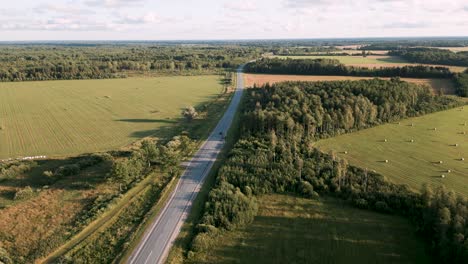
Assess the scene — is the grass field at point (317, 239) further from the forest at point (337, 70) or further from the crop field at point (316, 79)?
the forest at point (337, 70)

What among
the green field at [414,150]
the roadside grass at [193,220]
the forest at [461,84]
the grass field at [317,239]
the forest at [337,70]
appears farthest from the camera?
the forest at [337,70]

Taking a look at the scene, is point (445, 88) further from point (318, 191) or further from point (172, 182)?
point (172, 182)

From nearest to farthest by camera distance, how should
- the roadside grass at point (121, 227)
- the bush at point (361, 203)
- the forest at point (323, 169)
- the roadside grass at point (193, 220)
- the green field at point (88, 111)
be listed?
the roadside grass at point (193, 220)
the roadside grass at point (121, 227)
the forest at point (323, 169)
the bush at point (361, 203)
the green field at point (88, 111)

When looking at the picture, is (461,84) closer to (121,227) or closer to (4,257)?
(121,227)

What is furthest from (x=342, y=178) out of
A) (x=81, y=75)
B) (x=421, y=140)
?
(x=81, y=75)

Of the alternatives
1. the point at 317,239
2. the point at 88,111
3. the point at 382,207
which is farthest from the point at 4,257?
the point at 88,111

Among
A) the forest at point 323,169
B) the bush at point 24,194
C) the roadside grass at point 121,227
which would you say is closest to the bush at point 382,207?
the forest at point 323,169

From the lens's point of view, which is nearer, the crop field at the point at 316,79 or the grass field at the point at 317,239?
the grass field at the point at 317,239
